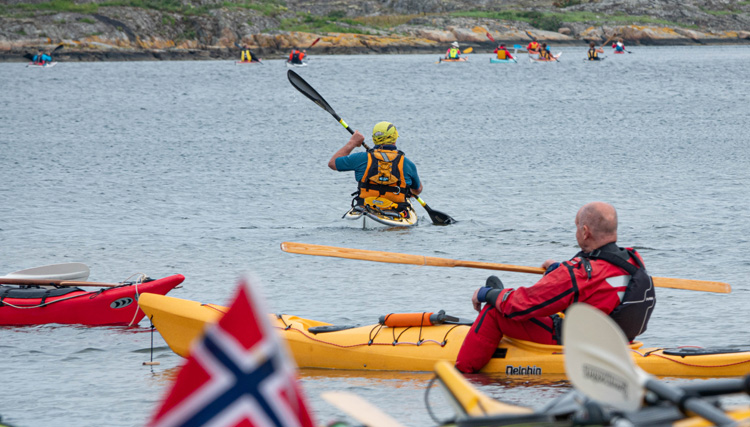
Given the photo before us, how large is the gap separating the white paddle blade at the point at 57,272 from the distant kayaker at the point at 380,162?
395cm

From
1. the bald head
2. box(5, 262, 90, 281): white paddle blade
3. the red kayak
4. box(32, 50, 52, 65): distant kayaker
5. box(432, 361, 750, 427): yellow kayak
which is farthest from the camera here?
box(32, 50, 52, 65): distant kayaker

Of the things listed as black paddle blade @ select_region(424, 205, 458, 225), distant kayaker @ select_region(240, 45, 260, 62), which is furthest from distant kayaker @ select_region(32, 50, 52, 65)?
black paddle blade @ select_region(424, 205, 458, 225)

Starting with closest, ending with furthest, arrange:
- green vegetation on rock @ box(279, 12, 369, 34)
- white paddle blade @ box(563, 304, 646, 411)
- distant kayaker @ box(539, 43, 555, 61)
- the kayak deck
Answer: white paddle blade @ box(563, 304, 646, 411) < distant kayaker @ box(539, 43, 555, 61) < the kayak deck < green vegetation on rock @ box(279, 12, 369, 34)

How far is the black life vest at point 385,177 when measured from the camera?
40.9 feet

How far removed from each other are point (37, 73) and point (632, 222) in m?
63.5

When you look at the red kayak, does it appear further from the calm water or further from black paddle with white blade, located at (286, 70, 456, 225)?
black paddle with white blade, located at (286, 70, 456, 225)

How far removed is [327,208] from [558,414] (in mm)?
13821

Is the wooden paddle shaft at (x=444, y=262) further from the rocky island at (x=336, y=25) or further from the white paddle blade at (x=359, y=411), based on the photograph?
the rocky island at (x=336, y=25)

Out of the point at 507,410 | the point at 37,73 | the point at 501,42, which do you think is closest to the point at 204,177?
the point at 507,410

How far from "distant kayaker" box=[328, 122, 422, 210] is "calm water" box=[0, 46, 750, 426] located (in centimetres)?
98

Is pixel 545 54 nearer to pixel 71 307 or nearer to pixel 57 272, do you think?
pixel 57 272

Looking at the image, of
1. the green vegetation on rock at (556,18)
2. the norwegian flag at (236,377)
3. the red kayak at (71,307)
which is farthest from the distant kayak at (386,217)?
the green vegetation on rock at (556,18)

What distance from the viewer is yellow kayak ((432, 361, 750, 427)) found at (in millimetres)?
3305

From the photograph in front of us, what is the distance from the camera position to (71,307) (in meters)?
9.15
